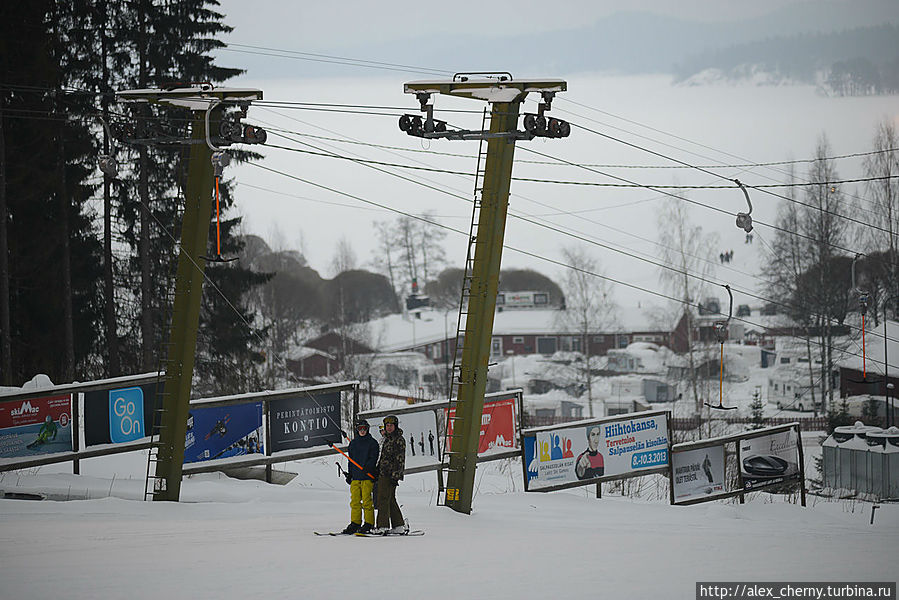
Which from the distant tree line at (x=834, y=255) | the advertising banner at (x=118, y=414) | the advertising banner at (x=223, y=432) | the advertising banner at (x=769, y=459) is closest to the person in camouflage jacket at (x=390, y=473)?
the advertising banner at (x=223, y=432)

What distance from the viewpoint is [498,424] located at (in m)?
18.5

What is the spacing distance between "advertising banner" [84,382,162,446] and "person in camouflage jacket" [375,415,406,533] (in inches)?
233

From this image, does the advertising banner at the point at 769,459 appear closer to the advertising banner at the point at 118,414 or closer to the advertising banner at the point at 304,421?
the advertising banner at the point at 304,421

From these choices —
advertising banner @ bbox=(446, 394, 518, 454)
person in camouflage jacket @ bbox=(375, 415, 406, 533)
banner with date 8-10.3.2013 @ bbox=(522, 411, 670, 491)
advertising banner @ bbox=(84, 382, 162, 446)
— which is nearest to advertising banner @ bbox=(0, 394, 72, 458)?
advertising banner @ bbox=(84, 382, 162, 446)

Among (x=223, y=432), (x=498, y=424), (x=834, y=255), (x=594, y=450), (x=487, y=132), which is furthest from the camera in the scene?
(x=834, y=255)

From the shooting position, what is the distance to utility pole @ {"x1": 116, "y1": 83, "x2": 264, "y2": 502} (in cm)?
1526

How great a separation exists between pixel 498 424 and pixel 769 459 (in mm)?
6636

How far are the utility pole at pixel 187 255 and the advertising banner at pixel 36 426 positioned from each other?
2.11 metres

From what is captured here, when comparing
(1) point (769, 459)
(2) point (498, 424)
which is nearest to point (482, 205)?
(2) point (498, 424)

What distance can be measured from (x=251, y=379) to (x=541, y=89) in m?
24.6

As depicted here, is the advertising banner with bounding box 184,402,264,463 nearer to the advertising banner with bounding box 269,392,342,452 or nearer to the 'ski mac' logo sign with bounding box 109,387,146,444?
the advertising banner with bounding box 269,392,342,452

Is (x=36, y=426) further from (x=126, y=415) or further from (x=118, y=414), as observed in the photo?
(x=126, y=415)

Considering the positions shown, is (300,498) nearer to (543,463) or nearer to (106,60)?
(543,463)

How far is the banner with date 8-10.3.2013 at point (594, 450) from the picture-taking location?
18.5 meters
